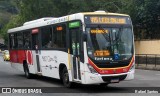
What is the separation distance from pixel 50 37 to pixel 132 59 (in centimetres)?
451

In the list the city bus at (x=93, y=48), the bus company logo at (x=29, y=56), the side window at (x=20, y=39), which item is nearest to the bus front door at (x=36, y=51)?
the bus company logo at (x=29, y=56)

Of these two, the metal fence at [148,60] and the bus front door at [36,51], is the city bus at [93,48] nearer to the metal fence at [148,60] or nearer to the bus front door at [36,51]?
the bus front door at [36,51]

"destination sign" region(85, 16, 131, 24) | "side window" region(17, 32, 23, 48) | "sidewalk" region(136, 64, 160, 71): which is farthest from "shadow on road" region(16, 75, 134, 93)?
"sidewalk" region(136, 64, 160, 71)

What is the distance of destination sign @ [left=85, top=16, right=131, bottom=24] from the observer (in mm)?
15344

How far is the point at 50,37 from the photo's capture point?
18.5 m

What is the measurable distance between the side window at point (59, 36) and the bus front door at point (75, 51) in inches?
33.5

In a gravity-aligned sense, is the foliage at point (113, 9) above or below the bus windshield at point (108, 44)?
above

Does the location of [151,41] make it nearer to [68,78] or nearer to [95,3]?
[95,3]

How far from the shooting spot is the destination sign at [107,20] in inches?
604

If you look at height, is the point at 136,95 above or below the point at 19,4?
below

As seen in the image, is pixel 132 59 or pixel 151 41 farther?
pixel 151 41

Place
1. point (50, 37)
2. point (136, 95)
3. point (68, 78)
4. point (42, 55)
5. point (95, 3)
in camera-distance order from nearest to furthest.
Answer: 1. point (136, 95)
2. point (68, 78)
3. point (50, 37)
4. point (42, 55)
5. point (95, 3)

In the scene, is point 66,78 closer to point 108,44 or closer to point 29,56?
point 108,44

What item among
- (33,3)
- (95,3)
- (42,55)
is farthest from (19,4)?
(42,55)
